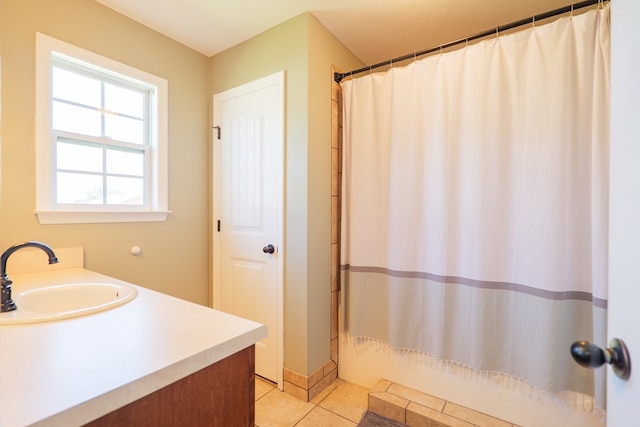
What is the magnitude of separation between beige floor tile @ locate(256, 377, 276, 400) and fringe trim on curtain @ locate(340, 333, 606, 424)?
56 cm

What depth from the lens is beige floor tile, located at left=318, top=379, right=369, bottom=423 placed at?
164 cm

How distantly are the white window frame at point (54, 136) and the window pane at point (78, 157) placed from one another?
5cm

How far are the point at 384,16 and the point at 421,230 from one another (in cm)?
139

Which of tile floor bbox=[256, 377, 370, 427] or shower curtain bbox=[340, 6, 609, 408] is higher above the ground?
shower curtain bbox=[340, 6, 609, 408]

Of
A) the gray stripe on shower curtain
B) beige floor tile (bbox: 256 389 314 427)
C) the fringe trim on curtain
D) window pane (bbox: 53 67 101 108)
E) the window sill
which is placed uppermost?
window pane (bbox: 53 67 101 108)

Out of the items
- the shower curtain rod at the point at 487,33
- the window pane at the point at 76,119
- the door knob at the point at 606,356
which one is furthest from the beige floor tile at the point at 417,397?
the window pane at the point at 76,119

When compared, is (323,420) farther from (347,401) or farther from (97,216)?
(97,216)

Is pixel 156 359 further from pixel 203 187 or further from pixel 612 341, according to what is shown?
pixel 203 187

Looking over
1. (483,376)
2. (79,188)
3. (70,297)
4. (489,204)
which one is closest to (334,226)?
(489,204)

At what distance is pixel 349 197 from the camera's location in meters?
1.94

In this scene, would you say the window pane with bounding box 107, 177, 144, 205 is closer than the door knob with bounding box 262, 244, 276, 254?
Yes

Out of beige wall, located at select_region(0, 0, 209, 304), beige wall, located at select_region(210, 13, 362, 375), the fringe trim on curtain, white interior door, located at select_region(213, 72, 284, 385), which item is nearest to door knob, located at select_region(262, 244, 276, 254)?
white interior door, located at select_region(213, 72, 284, 385)

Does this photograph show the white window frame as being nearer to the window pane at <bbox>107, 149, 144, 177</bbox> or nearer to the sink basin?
the window pane at <bbox>107, 149, 144, 177</bbox>

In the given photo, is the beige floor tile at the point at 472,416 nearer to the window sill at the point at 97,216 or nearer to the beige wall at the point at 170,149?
the beige wall at the point at 170,149
